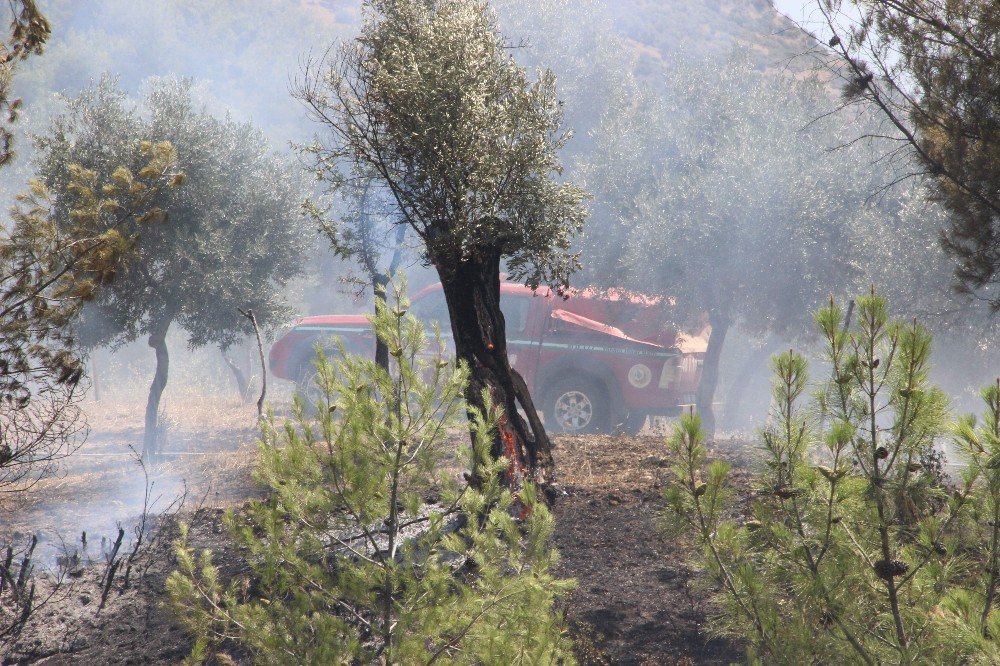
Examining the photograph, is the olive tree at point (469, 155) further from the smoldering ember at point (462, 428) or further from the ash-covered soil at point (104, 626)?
the ash-covered soil at point (104, 626)

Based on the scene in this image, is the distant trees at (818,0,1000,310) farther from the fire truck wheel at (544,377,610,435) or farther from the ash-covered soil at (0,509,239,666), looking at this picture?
the fire truck wheel at (544,377,610,435)

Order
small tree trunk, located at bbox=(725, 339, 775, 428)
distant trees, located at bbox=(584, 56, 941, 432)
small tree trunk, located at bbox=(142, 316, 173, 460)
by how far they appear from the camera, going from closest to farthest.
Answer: small tree trunk, located at bbox=(142, 316, 173, 460)
distant trees, located at bbox=(584, 56, 941, 432)
small tree trunk, located at bbox=(725, 339, 775, 428)

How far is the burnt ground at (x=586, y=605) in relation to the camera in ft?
13.7

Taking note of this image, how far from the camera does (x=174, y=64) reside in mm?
50094

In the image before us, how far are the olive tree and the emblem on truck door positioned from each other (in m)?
7.00

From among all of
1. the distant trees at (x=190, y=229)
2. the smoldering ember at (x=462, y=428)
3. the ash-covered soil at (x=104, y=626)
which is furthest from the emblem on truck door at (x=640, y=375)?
the ash-covered soil at (x=104, y=626)

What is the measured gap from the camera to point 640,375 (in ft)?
43.0

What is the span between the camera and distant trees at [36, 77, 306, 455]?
11.4m

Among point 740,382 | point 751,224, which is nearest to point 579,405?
point 751,224

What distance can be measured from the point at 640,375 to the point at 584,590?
851 cm

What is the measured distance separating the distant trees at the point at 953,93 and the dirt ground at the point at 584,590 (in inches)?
127

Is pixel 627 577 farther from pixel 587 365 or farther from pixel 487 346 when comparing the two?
pixel 587 365

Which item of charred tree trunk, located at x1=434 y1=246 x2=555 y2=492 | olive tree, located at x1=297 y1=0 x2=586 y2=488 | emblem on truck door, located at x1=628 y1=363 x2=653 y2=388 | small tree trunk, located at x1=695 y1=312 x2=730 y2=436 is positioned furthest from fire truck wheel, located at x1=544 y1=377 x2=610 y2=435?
charred tree trunk, located at x1=434 y1=246 x2=555 y2=492

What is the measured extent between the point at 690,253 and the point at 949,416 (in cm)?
1551
